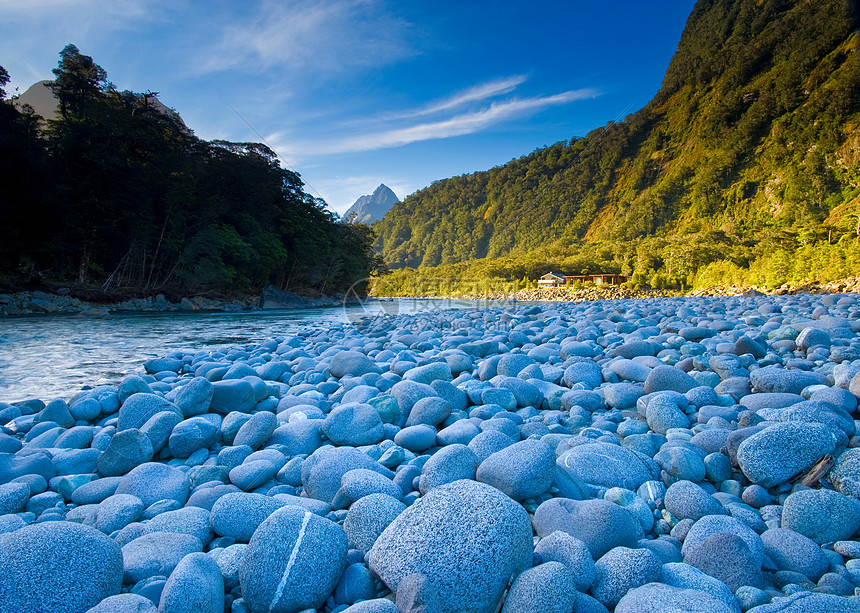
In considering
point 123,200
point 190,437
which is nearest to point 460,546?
point 190,437

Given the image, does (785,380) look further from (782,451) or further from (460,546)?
(460,546)

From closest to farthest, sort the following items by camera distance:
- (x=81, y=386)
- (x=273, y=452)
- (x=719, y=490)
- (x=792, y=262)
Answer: (x=719, y=490) < (x=273, y=452) < (x=81, y=386) < (x=792, y=262)

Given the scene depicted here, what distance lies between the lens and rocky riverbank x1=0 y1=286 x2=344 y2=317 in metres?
14.6

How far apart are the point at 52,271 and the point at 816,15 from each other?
79775 mm

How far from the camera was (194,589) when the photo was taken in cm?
104

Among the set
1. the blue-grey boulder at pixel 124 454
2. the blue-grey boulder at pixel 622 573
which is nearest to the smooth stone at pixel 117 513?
the blue-grey boulder at pixel 124 454

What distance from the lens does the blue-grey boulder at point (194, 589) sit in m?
1.02

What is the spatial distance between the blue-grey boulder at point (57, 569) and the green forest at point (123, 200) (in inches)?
823

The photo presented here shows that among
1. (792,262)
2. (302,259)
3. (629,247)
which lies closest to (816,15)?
(629,247)

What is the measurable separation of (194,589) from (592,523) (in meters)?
1.24

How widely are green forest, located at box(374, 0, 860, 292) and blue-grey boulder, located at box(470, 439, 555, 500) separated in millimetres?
12652

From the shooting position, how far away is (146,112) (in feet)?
79.8

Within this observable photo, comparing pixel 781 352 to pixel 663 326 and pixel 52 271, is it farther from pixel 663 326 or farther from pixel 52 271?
pixel 52 271

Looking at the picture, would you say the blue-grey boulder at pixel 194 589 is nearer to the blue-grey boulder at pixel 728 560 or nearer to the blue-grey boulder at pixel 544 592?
the blue-grey boulder at pixel 544 592
